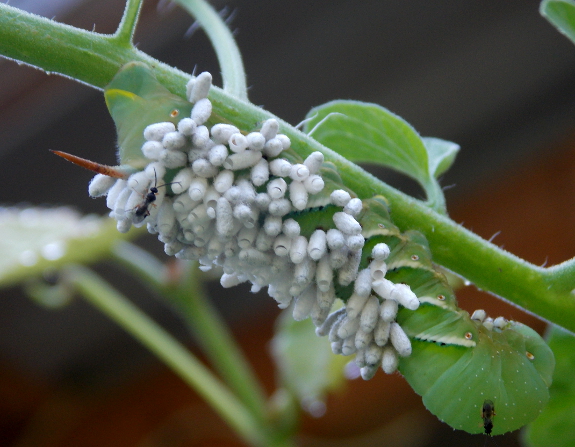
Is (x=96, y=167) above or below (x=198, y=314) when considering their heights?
above

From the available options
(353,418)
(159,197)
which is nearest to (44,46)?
(159,197)

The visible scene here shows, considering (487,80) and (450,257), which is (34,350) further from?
(450,257)

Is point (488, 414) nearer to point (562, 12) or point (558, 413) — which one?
point (558, 413)

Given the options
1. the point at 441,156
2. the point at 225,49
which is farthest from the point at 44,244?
the point at 441,156

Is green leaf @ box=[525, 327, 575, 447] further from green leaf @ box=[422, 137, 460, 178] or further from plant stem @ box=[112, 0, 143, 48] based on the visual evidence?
plant stem @ box=[112, 0, 143, 48]

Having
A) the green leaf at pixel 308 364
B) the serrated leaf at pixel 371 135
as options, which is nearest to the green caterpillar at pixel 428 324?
the serrated leaf at pixel 371 135

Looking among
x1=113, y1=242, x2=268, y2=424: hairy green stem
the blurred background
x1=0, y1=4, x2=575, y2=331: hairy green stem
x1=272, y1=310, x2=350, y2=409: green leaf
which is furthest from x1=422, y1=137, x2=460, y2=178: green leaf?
the blurred background
